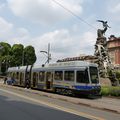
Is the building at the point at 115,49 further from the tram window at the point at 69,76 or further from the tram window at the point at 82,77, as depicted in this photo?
the tram window at the point at 82,77

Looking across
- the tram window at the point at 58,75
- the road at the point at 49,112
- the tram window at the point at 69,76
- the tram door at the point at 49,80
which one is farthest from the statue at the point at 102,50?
the road at the point at 49,112

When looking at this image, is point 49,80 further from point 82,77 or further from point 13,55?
point 13,55

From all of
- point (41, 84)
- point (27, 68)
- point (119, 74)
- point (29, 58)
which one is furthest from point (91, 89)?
point (29, 58)

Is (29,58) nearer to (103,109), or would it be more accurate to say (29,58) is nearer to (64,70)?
(64,70)

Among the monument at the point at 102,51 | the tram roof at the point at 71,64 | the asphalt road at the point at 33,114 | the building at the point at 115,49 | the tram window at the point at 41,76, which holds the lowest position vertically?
the asphalt road at the point at 33,114

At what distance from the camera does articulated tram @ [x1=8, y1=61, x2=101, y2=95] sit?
32.0 meters

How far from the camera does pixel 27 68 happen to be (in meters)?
47.8

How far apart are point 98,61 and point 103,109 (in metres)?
29.1

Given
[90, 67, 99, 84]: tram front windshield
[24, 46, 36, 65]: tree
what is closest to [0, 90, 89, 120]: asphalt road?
[90, 67, 99, 84]: tram front windshield

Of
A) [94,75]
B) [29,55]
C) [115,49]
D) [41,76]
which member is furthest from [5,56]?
[94,75]

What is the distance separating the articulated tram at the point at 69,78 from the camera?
3197cm

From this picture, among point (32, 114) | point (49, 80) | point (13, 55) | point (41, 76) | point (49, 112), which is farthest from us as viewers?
point (13, 55)

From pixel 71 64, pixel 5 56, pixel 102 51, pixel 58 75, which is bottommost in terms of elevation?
pixel 58 75

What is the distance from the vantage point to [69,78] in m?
33.8
